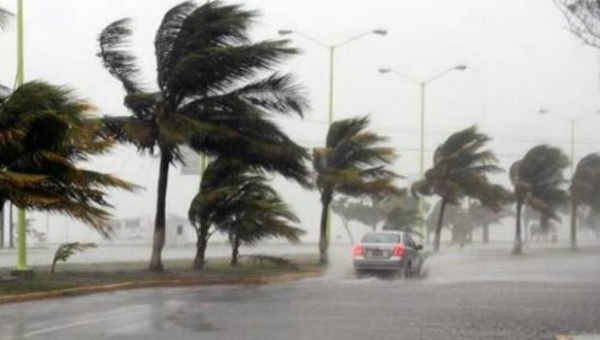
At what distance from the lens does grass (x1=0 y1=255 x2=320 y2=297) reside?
2017 centimetres

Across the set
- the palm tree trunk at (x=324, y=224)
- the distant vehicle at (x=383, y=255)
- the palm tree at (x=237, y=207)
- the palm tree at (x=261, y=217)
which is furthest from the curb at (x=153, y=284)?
the palm tree trunk at (x=324, y=224)

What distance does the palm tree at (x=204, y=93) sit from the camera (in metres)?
25.1

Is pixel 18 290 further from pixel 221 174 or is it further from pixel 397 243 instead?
pixel 397 243

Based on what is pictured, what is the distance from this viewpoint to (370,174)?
119 ft

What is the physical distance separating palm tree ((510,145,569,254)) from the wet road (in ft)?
101

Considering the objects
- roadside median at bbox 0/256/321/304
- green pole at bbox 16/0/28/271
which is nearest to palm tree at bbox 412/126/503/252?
roadside median at bbox 0/256/321/304

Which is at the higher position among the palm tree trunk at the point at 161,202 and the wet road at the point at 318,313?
the palm tree trunk at the point at 161,202

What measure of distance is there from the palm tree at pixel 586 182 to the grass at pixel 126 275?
32782 mm

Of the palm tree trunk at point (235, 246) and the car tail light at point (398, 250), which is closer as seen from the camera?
the car tail light at point (398, 250)

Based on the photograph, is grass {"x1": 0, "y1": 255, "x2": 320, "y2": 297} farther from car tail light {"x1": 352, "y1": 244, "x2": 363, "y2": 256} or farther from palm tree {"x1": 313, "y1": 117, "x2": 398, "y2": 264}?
palm tree {"x1": 313, "y1": 117, "x2": 398, "y2": 264}

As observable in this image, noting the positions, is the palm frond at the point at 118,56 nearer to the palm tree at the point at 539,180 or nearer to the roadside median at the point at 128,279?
the roadside median at the point at 128,279

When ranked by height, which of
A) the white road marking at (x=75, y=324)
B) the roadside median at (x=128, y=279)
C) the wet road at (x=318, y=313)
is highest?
the roadside median at (x=128, y=279)

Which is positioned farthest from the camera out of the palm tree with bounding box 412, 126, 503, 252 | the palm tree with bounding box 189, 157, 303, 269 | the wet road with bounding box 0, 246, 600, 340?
the palm tree with bounding box 412, 126, 503, 252

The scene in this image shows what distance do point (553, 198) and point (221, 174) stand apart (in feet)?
107
